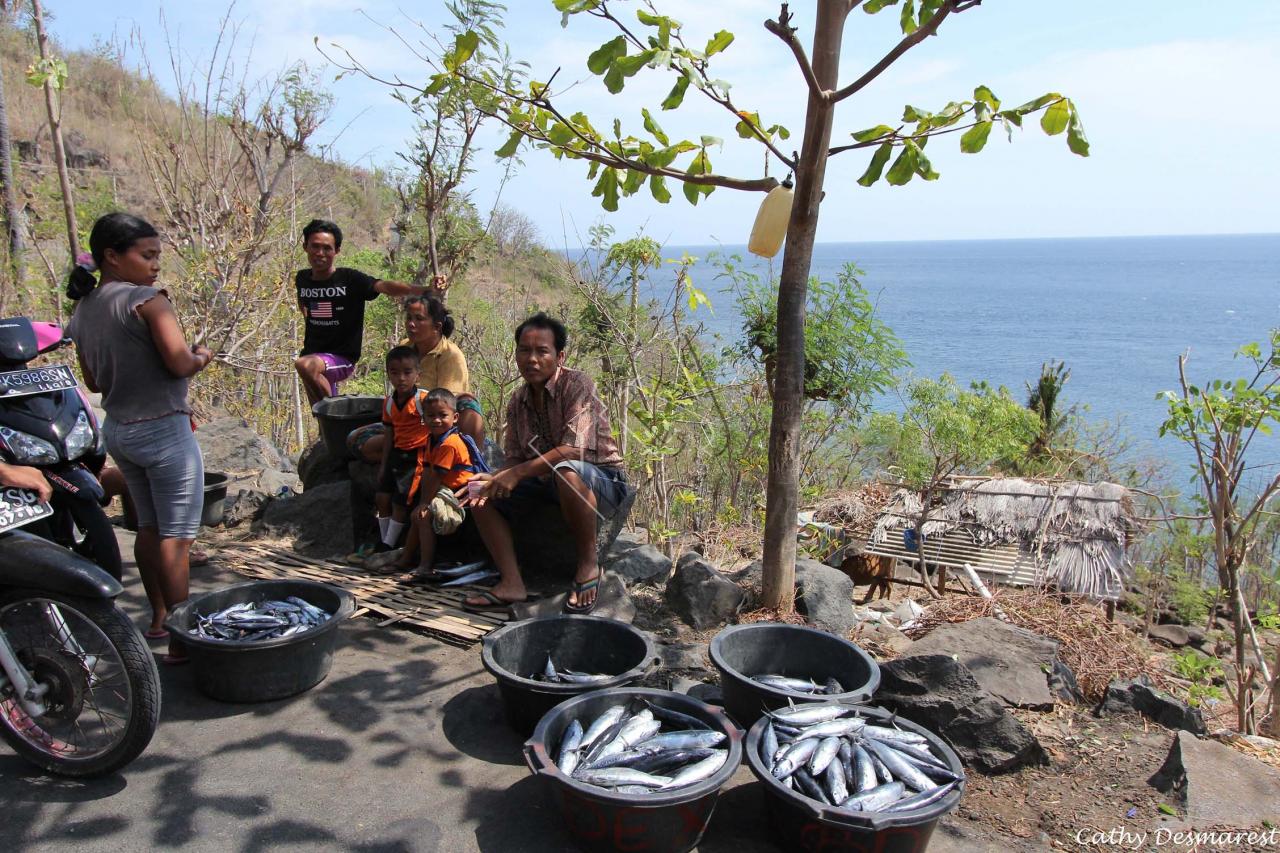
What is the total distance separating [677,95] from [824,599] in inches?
111

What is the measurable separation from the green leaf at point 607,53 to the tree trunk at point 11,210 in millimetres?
8898

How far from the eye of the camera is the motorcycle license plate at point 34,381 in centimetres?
293

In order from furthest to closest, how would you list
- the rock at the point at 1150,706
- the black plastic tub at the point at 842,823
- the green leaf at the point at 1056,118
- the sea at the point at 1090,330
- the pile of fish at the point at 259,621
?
the sea at the point at 1090,330 < the rock at the point at 1150,706 < the pile of fish at the point at 259,621 < the green leaf at the point at 1056,118 < the black plastic tub at the point at 842,823

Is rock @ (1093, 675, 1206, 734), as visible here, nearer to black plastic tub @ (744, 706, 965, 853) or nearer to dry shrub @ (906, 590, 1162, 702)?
dry shrub @ (906, 590, 1162, 702)

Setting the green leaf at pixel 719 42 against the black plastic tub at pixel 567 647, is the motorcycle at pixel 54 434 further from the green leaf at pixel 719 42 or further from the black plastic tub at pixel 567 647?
the green leaf at pixel 719 42

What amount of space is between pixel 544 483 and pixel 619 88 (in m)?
2.24

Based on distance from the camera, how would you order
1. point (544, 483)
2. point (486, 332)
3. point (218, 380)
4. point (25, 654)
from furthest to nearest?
1. point (486, 332)
2. point (218, 380)
3. point (544, 483)
4. point (25, 654)

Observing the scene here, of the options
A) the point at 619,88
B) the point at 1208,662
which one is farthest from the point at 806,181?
the point at 1208,662

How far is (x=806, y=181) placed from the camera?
3883 mm

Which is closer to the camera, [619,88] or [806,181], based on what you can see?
[619,88]

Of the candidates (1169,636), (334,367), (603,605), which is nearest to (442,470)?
(603,605)

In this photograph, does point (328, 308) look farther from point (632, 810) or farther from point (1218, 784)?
point (1218, 784)

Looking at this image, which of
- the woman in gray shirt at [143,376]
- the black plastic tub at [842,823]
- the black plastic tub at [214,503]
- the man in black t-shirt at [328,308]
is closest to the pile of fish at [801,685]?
the black plastic tub at [842,823]

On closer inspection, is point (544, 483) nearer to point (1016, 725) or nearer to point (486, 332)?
point (1016, 725)
